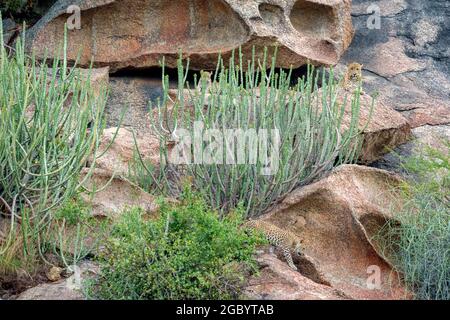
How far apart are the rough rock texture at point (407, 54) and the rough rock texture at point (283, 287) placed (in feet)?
11.1

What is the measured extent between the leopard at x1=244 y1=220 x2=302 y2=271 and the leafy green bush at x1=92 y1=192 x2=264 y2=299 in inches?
19.9

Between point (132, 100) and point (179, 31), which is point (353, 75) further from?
point (132, 100)

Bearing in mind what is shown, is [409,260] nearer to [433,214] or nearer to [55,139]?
[433,214]

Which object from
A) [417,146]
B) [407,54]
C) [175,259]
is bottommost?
[417,146]

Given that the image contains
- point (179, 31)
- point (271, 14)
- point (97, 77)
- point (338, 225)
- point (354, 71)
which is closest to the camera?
point (338, 225)

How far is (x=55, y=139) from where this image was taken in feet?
19.3

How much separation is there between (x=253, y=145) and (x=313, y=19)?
2.77 metres

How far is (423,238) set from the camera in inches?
231

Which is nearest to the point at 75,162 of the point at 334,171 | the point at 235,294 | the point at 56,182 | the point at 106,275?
the point at 56,182

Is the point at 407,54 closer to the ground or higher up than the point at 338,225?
higher up

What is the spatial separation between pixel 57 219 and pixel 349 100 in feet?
9.58

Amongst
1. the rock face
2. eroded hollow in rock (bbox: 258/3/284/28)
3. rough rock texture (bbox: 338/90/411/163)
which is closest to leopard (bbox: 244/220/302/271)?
rough rock texture (bbox: 338/90/411/163)

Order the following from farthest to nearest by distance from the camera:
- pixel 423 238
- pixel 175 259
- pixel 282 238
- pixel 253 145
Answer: pixel 253 145
pixel 282 238
pixel 423 238
pixel 175 259

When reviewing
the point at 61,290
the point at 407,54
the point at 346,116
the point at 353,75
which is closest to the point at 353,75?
the point at 353,75
